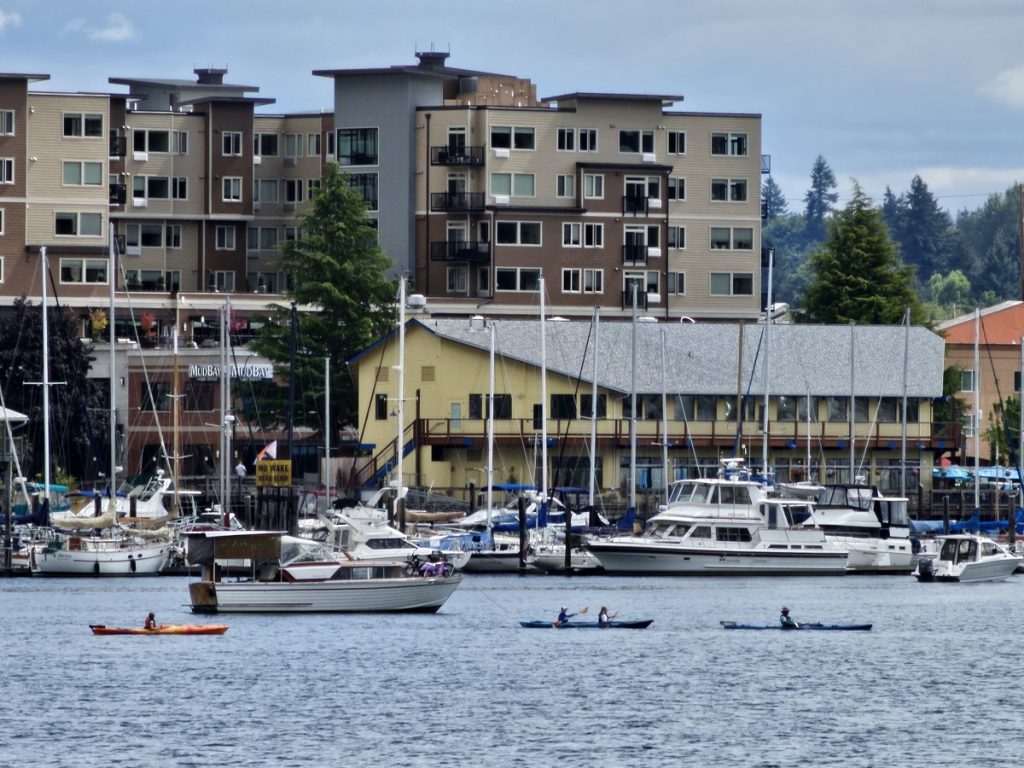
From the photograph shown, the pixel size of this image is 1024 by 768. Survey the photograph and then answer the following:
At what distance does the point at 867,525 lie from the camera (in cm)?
10431

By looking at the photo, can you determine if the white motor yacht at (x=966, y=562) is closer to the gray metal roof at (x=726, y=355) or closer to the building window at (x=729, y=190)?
the gray metal roof at (x=726, y=355)

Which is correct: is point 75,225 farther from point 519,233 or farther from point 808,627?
point 808,627

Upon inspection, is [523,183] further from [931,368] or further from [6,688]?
[6,688]

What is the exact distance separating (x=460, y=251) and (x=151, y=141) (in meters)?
21.4

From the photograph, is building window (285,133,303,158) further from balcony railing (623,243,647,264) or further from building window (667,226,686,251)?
building window (667,226,686,251)

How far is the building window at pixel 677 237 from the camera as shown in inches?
5842

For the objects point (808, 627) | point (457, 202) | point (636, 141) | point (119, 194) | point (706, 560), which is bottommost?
point (808, 627)

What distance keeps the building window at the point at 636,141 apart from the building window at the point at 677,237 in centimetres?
515

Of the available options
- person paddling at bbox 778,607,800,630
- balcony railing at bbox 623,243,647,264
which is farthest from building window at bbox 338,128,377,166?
person paddling at bbox 778,607,800,630

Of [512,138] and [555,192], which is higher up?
[512,138]

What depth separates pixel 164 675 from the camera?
66.1 m

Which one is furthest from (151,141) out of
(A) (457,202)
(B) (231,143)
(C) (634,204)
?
(C) (634,204)

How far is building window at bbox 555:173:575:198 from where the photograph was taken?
145750 millimetres

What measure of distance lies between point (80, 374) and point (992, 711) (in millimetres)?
76941
